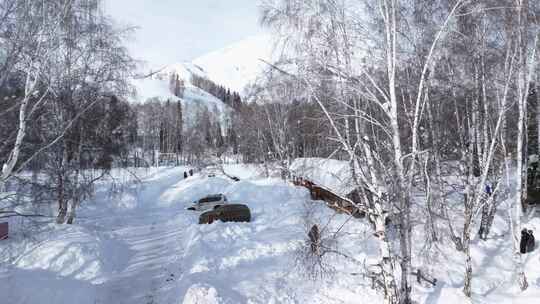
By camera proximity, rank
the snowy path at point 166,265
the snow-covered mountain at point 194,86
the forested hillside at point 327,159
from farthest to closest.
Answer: the snow-covered mountain at point 194,86 → the snowy path at point 166,265 → the forested hillside at point 327,159

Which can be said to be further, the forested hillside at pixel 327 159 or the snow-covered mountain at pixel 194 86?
the snow-covered mountain at pixel 194 86

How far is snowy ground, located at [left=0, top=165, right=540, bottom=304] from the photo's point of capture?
8.05 meters

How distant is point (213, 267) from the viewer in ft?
33.7

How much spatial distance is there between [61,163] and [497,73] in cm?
1505

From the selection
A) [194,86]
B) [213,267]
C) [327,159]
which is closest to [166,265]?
[213,267]

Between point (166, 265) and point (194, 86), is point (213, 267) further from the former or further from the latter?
point (194, 86)

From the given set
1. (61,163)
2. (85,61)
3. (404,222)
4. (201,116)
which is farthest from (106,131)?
(201,116)

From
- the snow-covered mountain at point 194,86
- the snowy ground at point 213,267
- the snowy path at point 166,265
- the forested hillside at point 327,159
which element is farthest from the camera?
the snow-covered mountain at point 194,86

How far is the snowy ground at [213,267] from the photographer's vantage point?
8047 mm

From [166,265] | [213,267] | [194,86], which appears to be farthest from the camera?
[194,86]

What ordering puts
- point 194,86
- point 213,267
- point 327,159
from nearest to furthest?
1. point 327,159
2. point 213,267
3. point 194,86

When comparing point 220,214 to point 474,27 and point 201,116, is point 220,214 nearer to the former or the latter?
point 474,27

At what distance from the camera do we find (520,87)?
7.79 meters

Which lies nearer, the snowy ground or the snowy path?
the snowy ground
